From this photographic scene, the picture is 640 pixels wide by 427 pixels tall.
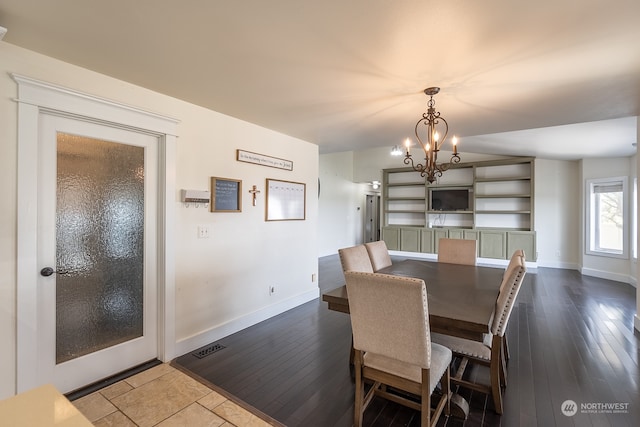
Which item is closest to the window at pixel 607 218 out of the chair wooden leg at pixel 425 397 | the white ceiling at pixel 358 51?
the white ceiling at pixel 358 51

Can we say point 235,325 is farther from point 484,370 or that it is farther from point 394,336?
point 484,370

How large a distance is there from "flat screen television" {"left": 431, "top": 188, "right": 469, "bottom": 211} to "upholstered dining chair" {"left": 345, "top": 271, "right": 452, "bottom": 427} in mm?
6238

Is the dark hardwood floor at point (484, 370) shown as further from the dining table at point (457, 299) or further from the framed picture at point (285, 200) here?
the framed picture at point (285, 200)

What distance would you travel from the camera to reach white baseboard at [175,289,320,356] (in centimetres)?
272

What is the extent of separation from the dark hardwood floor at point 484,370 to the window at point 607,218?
222 centimetres

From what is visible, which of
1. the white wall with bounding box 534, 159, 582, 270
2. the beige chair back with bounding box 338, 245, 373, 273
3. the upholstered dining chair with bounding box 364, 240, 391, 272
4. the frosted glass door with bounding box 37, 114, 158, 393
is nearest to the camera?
the frosted glass door with bounding box 37, 114, 158, 393

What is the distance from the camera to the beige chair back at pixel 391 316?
1515 mm

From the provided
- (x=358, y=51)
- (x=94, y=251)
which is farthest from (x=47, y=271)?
(x=358, y=51)

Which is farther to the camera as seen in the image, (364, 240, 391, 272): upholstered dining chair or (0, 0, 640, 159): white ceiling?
(364, 240, 391, 272): upholstered dining chair

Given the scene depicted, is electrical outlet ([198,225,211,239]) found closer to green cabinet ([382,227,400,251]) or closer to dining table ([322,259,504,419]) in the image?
dining table ([322,259,504,419])
